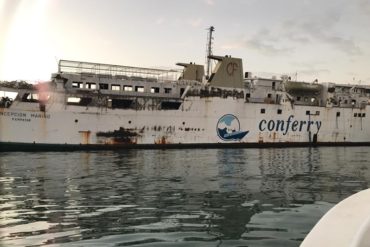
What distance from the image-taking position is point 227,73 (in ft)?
128

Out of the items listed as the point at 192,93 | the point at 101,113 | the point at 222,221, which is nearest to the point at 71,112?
the point at 101,113

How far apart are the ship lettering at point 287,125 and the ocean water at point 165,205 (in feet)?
69.4

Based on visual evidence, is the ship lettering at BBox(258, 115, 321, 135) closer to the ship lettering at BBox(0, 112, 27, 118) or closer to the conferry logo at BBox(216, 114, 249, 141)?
the conferry logo at BBox(216, 114, 249, 141)

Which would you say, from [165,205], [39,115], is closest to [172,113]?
[39,115]

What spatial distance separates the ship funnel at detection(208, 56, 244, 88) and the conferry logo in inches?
135

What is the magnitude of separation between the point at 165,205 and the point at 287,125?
32.4 metres

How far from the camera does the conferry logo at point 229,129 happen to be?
36.8 metres

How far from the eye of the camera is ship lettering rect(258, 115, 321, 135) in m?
39.1

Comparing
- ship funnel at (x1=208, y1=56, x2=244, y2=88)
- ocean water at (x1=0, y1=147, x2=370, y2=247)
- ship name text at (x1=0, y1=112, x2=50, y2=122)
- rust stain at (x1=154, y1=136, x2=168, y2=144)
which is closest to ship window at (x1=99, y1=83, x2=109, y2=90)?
ship name text at (x1=0, y1=112, x2=50, y2=122)

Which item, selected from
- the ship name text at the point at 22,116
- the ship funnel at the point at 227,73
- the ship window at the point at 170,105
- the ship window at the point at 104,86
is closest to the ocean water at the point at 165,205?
the ship name text at the point at 22,116

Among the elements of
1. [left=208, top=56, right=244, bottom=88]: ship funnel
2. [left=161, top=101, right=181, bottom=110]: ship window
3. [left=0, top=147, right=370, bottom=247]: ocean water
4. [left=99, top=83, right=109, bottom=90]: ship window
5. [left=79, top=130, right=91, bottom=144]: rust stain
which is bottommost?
[left=0, top=147, right=370, bottom=247]: ocean water

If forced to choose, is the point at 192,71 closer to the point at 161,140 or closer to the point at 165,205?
the point at 161,140

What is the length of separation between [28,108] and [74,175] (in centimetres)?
1670

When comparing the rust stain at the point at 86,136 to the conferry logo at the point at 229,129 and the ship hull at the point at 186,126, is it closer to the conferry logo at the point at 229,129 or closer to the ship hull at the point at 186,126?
the ship hull at the point at 186,126
